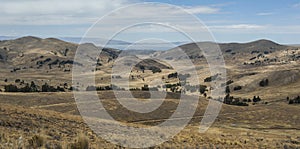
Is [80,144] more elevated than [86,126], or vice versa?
[80,144]

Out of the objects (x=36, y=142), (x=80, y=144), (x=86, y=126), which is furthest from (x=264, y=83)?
(x=36, y=142)

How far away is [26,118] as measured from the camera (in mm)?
Answer: 21844

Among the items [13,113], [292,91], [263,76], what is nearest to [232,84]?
[263,76]

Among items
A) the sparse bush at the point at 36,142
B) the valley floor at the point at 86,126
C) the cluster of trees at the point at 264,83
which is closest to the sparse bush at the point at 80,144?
the valley floor at the point at 86,126

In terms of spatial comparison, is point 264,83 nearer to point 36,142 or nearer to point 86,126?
point 86,126

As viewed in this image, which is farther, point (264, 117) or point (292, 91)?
point (292, 91)

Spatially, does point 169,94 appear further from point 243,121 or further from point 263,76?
point 263,76

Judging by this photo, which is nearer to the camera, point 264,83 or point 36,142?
point 36,142

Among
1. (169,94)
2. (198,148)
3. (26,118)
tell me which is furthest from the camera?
(169,94)

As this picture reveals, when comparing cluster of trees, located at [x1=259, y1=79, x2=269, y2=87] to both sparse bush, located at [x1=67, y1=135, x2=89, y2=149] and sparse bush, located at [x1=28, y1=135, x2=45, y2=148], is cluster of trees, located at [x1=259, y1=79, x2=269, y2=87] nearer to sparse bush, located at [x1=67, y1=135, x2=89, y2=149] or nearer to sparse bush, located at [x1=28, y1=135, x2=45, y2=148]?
sparse bush, located at [x1=67, y1=135, x2=89, y2=149]

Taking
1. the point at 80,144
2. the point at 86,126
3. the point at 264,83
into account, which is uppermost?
the point at 80,144

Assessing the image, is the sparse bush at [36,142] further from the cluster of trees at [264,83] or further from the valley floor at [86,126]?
the cluster of trees at [264,83]

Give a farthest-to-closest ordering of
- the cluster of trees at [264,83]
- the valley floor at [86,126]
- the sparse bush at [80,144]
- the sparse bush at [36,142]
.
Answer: the cluster of trees at [264,83] → the valley floor at [86,126] → the sparse bush at [36,142] → the sparse bush at [80,144]

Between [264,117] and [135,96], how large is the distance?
19.1 m
